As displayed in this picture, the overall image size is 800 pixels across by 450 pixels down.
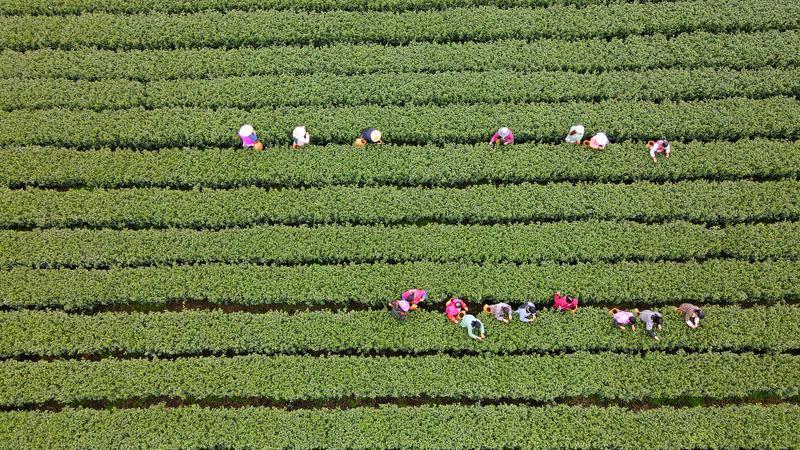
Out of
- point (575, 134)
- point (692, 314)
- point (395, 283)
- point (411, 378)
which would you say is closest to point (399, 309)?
point (395, 283)

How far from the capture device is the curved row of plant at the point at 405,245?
1173 centimetres

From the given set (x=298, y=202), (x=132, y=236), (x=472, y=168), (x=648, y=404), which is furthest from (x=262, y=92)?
(x=648, y=404)

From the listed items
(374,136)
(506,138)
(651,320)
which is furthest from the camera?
(506,138)

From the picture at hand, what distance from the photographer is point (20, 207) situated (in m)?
12.2

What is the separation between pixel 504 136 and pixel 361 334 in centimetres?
600

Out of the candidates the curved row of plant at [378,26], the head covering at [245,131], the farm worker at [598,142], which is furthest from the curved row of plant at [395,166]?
the curved row of plant at [378,26]

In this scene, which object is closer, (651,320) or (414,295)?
(651,320)

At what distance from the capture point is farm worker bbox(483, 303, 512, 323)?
10938 mm

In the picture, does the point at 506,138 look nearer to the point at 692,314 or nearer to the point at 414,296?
the point at 414,296

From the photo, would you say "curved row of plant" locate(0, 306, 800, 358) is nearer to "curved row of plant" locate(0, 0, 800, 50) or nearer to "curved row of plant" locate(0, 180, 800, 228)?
"curved row of plant" locate(0, 180, 800, 228)

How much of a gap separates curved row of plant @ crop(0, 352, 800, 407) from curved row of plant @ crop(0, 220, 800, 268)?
7.61 feet

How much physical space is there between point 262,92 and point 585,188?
8.79 m

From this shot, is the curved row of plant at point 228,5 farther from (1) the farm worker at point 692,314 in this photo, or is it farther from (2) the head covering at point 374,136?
(1) the farm worker at point 692,314

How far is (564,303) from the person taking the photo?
11.1 meters
